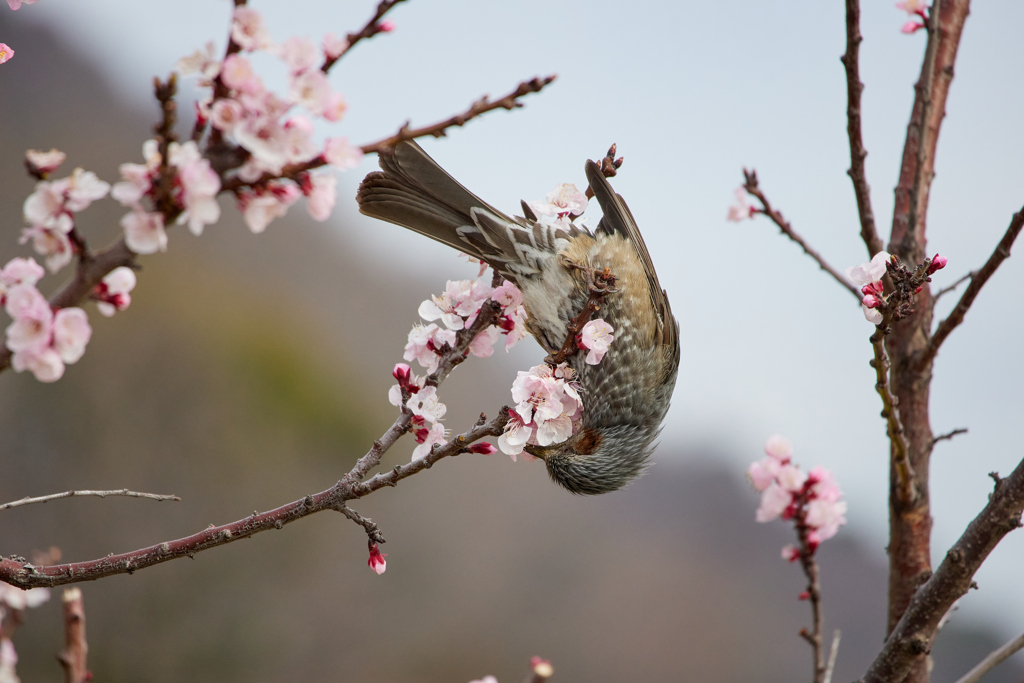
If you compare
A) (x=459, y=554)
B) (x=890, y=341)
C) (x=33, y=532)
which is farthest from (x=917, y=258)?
(x=33, y=532)

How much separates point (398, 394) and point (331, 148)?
69cm

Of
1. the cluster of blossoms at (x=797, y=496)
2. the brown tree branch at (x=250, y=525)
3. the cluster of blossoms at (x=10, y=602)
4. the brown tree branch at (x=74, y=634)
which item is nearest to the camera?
the brown tree branch at (x=250, y=525)

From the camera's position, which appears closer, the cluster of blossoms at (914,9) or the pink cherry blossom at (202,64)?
the pink cherry blossom at (202,64)

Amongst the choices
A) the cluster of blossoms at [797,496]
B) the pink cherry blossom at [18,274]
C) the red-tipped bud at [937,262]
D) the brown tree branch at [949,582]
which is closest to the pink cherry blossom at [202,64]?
the pink cherry blossom at [18,274]

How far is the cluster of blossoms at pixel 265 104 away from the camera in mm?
Answer: 672

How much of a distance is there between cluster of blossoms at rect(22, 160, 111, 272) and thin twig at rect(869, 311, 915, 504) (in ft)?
3.75

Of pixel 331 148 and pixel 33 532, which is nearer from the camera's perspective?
pixel 331 148

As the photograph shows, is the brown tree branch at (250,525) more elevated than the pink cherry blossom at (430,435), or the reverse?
the pink cherry blossom at (430,435)

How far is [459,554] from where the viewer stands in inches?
279

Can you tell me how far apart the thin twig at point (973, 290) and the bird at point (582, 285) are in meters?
0.69

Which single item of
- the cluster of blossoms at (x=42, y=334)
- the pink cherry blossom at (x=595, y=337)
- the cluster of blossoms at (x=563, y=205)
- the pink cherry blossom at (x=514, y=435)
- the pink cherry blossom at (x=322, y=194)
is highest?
the cluster of blossoms at (x=563, y=205)

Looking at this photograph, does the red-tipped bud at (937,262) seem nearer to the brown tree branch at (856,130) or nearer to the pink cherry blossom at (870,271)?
the pink cherry blossom at (870,271)

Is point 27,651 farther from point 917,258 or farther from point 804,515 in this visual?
point 917,258

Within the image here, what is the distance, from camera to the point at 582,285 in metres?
1.83
